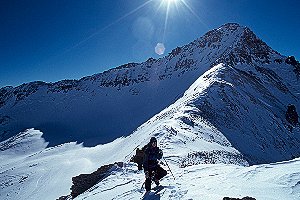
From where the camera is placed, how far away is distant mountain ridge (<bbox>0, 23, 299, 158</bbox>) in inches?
3339

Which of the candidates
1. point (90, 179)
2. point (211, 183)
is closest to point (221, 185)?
point (211, 183)

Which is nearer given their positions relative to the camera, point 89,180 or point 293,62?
point 89,180

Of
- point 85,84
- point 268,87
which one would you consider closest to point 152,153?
point 268,87

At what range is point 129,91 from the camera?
353 feet

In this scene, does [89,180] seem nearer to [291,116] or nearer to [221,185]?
[221,185]

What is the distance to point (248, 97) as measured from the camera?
55000 mm

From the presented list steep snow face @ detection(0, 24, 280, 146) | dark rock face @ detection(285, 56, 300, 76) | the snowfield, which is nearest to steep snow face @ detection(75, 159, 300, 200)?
the snowfield

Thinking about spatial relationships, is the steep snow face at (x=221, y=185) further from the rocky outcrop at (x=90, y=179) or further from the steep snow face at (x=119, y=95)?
the steep snow face at (x=119, y=95)

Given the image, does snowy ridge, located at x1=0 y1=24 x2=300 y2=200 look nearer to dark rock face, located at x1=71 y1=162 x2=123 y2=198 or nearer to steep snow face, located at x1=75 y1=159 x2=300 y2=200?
steep snow face, located at x1=75 y1=159 x2=300 y2=200

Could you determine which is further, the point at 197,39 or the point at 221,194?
the point at 197,39

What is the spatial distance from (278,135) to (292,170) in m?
36.7

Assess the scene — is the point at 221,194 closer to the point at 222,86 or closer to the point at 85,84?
the point at 222,86

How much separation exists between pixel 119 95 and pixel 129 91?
393 cm

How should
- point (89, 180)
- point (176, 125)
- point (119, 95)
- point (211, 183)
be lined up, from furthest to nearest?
point (119, 95) < point (176, 125) < point (89, 180) < point (211, 183)
